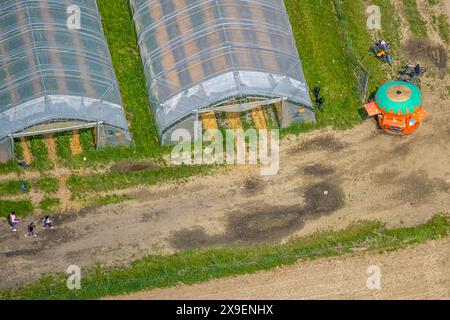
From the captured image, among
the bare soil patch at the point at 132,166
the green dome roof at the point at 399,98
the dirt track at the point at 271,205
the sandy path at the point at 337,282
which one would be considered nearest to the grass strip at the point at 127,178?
the bare soil patch at the point at 132,166

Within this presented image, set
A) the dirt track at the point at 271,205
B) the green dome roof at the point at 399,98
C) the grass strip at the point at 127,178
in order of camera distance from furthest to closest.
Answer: the green dome roof at the point at 399,98, the grass strip at the point at 127,178, the dirt track at the point at 271,205

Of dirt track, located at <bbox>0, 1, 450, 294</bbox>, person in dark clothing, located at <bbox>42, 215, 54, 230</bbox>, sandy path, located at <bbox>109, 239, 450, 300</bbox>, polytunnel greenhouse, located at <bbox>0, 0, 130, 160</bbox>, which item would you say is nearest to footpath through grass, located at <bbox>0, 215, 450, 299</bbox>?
sandy path, located at <bbox>109, 239, 450, 300</bbox>

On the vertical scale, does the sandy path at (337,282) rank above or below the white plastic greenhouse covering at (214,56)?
below

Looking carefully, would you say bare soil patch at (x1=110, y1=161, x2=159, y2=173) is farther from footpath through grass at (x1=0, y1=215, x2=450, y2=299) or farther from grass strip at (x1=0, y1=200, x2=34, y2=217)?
footpath through grass at (x1=0, y1=215, x2=450, y2=299)

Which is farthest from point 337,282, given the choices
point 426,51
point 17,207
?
point 17,207

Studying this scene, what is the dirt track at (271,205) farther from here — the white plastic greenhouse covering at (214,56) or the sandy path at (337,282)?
the white plastic greenhouse covering at (214,56)

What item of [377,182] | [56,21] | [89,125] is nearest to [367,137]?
[377,182]

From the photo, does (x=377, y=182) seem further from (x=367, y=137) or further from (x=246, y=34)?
(x=246, y=34)
